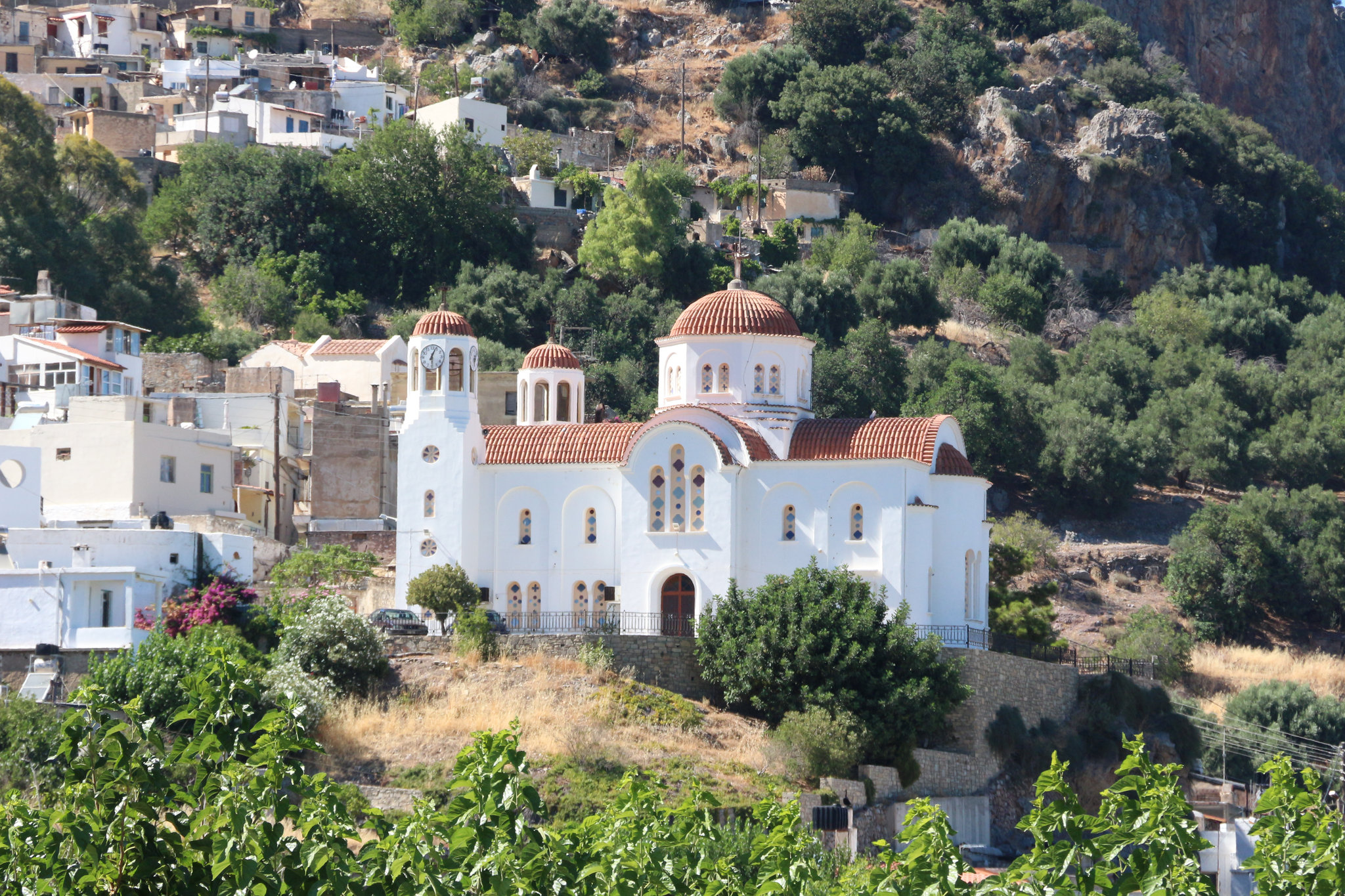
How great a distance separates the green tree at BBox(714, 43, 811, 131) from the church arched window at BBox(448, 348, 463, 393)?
48.0 m

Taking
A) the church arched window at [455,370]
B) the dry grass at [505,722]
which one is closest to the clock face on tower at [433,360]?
the church arched window at [455,370]

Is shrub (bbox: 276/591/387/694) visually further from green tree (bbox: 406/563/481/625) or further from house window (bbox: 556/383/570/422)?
house window (bbox: 556/383/570/422)

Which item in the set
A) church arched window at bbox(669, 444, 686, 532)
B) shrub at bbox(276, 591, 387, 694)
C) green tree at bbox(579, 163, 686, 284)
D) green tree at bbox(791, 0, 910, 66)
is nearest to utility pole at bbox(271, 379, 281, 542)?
shrub at bbox(276, 591, 387, 694)

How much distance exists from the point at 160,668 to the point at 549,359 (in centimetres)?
1540

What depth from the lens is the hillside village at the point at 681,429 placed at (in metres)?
40.7

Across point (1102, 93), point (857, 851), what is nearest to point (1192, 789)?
point (857, 851)

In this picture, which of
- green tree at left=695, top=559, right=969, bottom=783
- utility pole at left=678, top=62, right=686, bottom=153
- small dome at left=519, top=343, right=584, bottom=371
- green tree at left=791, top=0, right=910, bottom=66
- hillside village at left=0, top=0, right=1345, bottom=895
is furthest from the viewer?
green tree at left=791, top=0, right=910, bottom=66

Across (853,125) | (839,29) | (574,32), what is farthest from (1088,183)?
(574,32)

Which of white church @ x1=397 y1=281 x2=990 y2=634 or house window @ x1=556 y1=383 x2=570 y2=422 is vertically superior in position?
house window @ x1=556 y1=383 x2=570 y2=422

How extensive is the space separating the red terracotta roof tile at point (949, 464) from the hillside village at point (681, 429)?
43cm

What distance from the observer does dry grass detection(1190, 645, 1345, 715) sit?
61156mm

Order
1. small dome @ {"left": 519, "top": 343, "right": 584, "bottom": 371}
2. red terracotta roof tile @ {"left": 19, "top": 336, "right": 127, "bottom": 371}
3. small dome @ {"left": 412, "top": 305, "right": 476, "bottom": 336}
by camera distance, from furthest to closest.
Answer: red terracotta roof tile @ {"left": 19, "top": 336, "right": 127, "bottom": 371} → small dome @ {"left": 519, "top": 343, "right": 584, "bottom": 371} → small dome @ {"left": 412, "top": 305, "right": 476, "bottom": 336}

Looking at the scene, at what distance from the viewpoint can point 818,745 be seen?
4194 centimetres

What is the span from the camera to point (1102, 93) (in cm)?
9712
